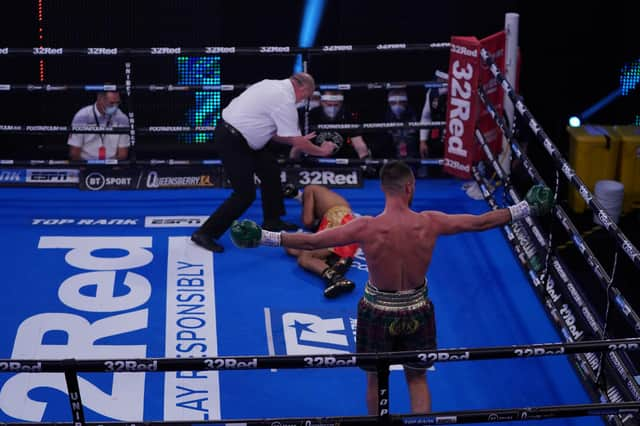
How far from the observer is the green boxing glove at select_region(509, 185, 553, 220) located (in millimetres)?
5305

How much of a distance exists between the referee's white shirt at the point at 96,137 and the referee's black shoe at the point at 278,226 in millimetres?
1738

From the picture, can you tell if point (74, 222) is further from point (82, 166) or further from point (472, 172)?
point (472, 172)

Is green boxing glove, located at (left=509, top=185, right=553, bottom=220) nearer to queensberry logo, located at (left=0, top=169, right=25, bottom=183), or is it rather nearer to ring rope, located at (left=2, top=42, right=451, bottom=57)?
ring rope, located at (left=2, top=42, right=451, bottom=57)

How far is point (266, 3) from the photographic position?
10070 mm

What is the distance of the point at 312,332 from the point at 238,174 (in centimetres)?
165

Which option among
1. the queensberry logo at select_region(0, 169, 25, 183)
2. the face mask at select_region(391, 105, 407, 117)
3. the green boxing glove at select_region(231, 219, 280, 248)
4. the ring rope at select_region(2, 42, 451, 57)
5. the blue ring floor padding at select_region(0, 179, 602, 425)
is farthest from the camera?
the face mask at select_region(391, 105, 407, 117)

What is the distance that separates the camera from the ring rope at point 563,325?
5508 millimetres

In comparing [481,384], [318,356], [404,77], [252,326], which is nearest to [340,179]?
[404,77]

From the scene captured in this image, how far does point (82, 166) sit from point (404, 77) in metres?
3.25

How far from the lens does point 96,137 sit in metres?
9.06

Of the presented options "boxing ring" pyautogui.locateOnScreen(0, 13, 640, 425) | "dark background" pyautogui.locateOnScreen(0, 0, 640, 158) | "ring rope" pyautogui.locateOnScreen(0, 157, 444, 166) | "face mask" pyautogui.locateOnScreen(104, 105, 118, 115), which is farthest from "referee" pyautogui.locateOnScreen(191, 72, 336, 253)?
"dark background" pyautogui.locateOnScreen(0, 0, 640, 158)

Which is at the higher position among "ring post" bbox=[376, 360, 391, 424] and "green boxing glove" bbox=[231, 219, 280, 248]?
"green boxing glove" bbox=[231, 219, 280, 248]

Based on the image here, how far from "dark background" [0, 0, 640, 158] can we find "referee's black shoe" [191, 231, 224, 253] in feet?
9.58

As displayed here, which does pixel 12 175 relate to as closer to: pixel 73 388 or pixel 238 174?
pixel 238 174
